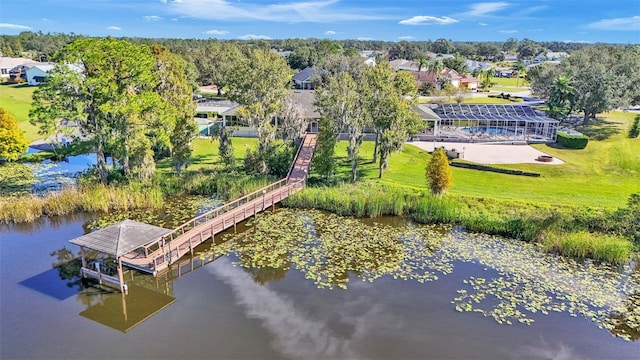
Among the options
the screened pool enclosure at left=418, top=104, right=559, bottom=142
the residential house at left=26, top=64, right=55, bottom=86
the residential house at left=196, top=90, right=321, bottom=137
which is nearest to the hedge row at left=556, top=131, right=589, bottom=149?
the screened pool enclosure at left=418, top=104, right=559, bottom=142

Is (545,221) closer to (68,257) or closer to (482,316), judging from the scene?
(482,316)

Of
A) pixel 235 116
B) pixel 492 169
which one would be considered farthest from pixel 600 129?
pixel 235 116

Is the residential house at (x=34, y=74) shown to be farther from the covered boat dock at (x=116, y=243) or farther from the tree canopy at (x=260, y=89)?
the covered boat dock at (x=116, y=243)

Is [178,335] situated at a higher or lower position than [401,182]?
lower

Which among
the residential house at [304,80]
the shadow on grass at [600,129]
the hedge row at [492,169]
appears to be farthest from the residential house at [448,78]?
the hedge row at [492,169]

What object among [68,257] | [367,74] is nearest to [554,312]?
[367,74]

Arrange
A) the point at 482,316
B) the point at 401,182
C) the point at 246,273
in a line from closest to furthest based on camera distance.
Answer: the point at 482,316
the point at 246,273
the point at 401,182
